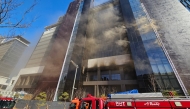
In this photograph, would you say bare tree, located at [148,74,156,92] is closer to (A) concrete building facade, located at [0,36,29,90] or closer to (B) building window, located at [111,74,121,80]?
(B) building window, located at [111,74,121,80]

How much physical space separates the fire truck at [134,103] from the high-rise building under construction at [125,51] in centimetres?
1533

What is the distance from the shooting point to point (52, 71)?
116 ft

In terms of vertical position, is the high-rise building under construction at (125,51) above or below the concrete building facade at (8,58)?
below

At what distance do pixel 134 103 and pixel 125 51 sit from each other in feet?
96.5

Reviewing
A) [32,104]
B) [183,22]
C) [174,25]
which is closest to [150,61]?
[174,25]

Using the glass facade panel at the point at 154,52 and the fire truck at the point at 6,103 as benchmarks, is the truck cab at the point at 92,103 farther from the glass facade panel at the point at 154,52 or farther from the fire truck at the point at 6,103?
the glass facade panel at the point at 154,52

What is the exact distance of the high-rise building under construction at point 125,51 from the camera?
2023 cm

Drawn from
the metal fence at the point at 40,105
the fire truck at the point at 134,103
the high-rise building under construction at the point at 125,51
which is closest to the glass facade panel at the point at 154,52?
the high-rise building under construction at the point at 125,51

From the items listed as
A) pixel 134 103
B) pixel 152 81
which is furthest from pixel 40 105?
pixel 152 81

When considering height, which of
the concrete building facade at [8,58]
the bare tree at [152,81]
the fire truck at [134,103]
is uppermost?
the concrete building facade at [8,58]

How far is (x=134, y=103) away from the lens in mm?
5516

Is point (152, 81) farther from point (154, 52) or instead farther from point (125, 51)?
point (125, 51)

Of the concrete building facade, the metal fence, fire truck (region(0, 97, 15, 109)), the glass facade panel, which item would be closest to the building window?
the glass facade panel

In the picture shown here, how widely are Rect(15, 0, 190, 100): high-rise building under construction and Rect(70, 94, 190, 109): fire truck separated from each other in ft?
50.3
